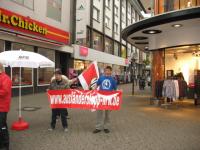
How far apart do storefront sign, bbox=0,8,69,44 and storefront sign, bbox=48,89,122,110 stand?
8.82 metres

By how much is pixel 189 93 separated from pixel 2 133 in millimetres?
13996

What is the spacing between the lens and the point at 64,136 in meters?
7.53

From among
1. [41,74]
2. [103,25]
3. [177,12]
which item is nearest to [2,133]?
[177,12]

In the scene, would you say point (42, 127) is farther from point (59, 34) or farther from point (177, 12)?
point (59, 34)

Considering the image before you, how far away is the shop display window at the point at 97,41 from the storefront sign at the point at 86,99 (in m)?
24.7

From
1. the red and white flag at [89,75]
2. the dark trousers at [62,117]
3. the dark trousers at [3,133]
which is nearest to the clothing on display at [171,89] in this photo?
the red and white flag at [89,75]

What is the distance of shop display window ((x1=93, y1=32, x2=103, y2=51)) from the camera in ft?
108

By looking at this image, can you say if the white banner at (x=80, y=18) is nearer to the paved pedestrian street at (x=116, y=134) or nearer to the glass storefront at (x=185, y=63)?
the glass storefront at (x=185, y=63)

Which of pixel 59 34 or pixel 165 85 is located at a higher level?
pixel 59 34

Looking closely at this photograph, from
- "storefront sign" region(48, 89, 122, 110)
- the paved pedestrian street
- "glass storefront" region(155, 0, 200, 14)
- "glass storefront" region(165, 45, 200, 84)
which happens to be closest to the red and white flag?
"storefront sign" region(48, 89, 122, 110)

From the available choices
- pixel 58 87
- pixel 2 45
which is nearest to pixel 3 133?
pixel 58 87

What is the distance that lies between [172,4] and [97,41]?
62.5ft

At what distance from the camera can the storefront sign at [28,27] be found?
15.9 meters

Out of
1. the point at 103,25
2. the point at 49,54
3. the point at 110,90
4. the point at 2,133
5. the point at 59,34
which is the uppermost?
the point at 103,25
